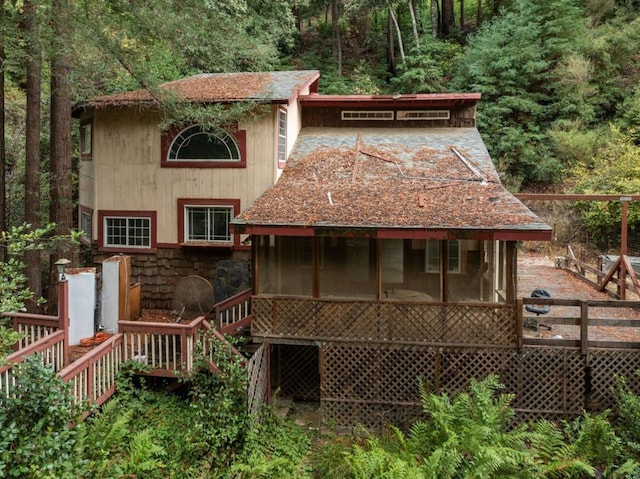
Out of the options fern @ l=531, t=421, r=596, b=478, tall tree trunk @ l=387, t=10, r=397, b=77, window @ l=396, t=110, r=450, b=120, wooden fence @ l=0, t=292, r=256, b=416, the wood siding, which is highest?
tall tree trunk @ l=387, t=10, r=397, b=77

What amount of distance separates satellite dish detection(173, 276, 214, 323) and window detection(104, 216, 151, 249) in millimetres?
1549

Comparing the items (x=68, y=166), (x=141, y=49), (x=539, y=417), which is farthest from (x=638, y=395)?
(x=68, y=166)

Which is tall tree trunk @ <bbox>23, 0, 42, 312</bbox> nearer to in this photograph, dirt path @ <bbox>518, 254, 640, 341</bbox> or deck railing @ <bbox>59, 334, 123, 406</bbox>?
deck railing @ <bbox>59, 334, 123, 406</bbox>

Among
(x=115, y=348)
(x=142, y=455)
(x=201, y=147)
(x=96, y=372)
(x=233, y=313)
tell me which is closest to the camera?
(x=142, y=455)

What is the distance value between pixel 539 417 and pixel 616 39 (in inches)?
825

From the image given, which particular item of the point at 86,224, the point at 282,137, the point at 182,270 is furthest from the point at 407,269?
the point at 86,224

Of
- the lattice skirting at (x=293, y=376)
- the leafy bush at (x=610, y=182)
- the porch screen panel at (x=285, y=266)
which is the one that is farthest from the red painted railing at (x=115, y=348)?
the leafy bush at (x=610, y=182)

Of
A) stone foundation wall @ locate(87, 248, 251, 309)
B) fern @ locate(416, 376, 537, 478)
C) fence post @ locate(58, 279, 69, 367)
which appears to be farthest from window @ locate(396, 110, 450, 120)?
fence post @ locate(58, 279, 69, 367)

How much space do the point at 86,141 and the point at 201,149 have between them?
153 inches

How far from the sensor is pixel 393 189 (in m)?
10.2

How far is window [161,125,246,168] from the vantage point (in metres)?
11.6

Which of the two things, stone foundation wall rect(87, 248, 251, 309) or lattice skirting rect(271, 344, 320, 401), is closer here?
lattice skirting rect(271, 344, 320, 401)

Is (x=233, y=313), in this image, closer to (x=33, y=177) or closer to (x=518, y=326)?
(x=518, y=326)

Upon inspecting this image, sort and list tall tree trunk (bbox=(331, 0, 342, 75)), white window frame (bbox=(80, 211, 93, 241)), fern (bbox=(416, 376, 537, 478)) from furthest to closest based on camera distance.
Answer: tall tree trunk (bbox=(331, 0, 342, 75))
white window frame (bbox=(80, 211, 93, 241))
fern (bbox=(416, 376, 537, 478))
